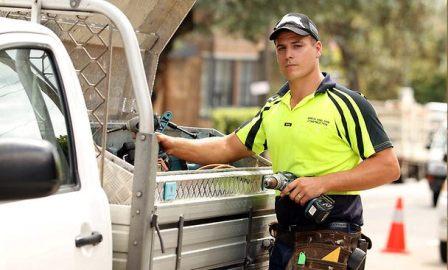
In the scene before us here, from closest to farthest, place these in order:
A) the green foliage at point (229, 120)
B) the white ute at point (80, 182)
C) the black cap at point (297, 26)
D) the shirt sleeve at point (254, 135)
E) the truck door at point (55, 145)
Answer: the white ute at point (80, 182) → the truck door at point (55, 145) → the black cap at point (297, 26) → the shirt sleeve at point (254, 135) → the green foliage at point (229, 120)

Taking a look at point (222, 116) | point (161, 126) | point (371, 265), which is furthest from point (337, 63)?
point (161, 126)

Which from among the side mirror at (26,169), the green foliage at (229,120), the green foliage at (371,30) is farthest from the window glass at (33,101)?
the green foliage at (229,120)

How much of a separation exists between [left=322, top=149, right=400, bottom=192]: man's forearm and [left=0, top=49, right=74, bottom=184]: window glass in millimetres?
1379

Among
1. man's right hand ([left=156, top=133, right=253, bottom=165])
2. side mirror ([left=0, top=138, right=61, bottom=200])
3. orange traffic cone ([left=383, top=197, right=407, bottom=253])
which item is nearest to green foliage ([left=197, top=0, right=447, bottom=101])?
orange traffic cone ([left=383, top=197, right=407, bottom=253])

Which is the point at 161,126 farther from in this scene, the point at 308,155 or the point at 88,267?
the point at 88,267

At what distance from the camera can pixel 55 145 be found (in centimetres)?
431

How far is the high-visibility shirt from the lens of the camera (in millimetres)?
5285

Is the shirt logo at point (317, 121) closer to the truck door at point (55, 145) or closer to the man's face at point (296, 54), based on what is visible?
the man's face at point (296, 54)

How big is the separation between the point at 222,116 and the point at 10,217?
1157 inches

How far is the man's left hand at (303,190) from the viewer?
5.14m

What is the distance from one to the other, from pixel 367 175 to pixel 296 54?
2.25 ft

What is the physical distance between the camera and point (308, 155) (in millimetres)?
5309

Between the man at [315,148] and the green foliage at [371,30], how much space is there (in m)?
16.3

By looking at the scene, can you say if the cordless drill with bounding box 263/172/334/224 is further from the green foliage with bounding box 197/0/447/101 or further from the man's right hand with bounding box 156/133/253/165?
the green foliage with bounding box 197/0/447/101
